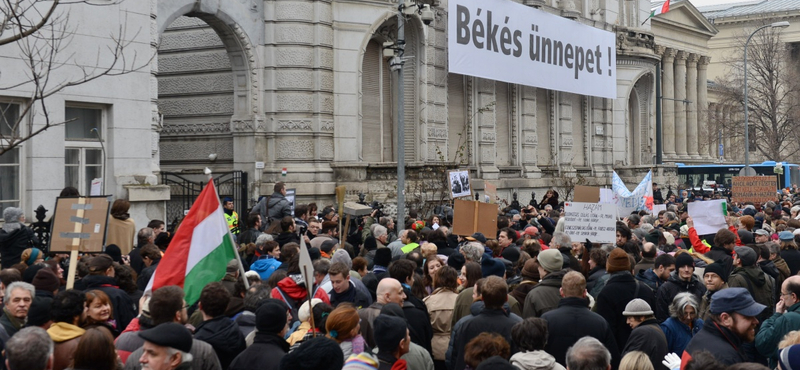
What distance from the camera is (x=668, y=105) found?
62281mm

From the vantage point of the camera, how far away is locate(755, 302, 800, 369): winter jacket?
734cm

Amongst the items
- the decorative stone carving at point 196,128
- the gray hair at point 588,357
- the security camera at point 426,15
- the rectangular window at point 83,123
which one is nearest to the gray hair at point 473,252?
the gray hair at point 588,357

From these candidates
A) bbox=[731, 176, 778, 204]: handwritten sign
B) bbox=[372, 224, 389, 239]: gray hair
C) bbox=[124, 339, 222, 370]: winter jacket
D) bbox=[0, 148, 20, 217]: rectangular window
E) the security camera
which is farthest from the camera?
bbox=[731, 176, 778, 204]: handwritten sign

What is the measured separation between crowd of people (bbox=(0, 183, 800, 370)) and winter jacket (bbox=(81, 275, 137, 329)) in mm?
11

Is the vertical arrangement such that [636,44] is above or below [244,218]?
above

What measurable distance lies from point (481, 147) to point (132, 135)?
16.4 m

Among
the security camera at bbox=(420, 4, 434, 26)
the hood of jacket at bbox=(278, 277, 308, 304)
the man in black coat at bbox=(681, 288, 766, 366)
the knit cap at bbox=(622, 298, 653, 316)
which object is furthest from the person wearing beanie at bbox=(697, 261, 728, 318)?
the security camera at bbox=(420, 4, 434, 26)

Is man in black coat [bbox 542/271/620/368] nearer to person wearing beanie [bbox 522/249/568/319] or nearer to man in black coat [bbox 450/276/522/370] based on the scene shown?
man in black coat [bbox 450/276/522/370]

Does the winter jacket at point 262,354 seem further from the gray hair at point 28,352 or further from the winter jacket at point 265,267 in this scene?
the winter jacket at point 265,267

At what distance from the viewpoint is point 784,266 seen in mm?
11914

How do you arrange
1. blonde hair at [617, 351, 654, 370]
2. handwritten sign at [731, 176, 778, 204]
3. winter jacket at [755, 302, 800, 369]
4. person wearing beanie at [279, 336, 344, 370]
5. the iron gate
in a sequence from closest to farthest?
1. person wearing beanie at [279, 336, 344, 370]
2. blonde hair at [617, 351, 654, 370]
3. winter jacket at [755, 302, 800, 369]
4. the iron gate
5. handwritten sign at [731, 176, 778, 204]

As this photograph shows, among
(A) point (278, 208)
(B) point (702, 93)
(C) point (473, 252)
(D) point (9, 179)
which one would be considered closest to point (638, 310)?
(C) point (473, 252)

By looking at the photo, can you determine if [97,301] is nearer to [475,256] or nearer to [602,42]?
[475,256]

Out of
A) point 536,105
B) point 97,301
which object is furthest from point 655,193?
point 97,301
